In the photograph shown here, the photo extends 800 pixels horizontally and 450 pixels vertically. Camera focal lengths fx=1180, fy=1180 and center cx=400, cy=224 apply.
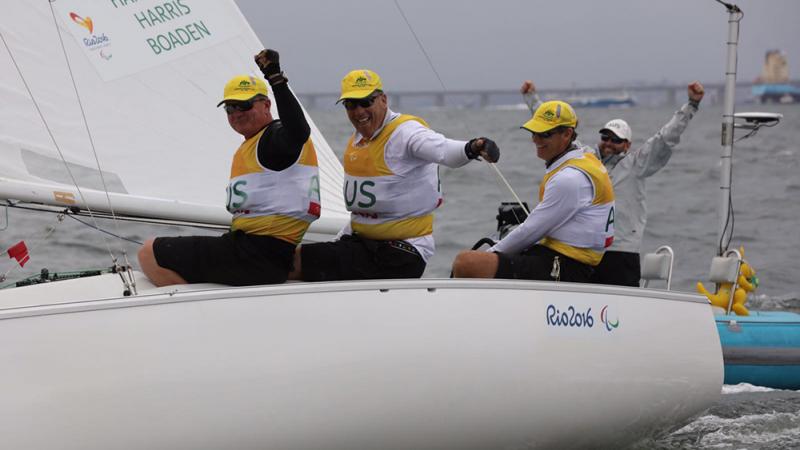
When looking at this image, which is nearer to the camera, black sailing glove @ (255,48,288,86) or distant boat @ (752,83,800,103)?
black sailing glove @ (255,48,288,86)

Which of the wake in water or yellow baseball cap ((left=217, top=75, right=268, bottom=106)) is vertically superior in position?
yellow baseball cap ((left=217, top=75, right=268, bottom=106))

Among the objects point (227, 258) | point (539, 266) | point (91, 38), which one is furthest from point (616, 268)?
point (91, 38)

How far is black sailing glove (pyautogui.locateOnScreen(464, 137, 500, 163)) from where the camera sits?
11.2 ft

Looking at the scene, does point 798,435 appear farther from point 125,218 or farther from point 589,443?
point 125,218

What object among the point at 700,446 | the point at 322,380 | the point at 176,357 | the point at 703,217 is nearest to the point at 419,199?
the point at 322,380

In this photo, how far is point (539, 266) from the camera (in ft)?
12.9

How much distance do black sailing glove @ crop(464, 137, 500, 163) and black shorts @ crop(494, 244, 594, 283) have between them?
52cm

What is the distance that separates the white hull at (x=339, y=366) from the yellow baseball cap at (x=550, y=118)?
0.58 metres

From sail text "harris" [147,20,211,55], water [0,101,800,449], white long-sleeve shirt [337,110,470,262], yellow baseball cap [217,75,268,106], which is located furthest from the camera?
sail text "harris" [147,20,211,55]

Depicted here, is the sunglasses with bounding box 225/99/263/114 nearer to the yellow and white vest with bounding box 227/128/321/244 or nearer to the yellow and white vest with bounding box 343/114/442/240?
the yellow and white vest with bounding box 227/128/321/244

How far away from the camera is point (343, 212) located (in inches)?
193

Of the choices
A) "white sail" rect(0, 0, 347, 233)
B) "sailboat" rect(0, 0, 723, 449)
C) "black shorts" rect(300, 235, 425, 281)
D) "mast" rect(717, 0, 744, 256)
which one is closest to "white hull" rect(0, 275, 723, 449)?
"sailboat" rect(0, 0, 723, 449)

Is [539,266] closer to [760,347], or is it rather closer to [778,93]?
[760,347]

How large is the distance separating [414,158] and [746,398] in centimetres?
218
